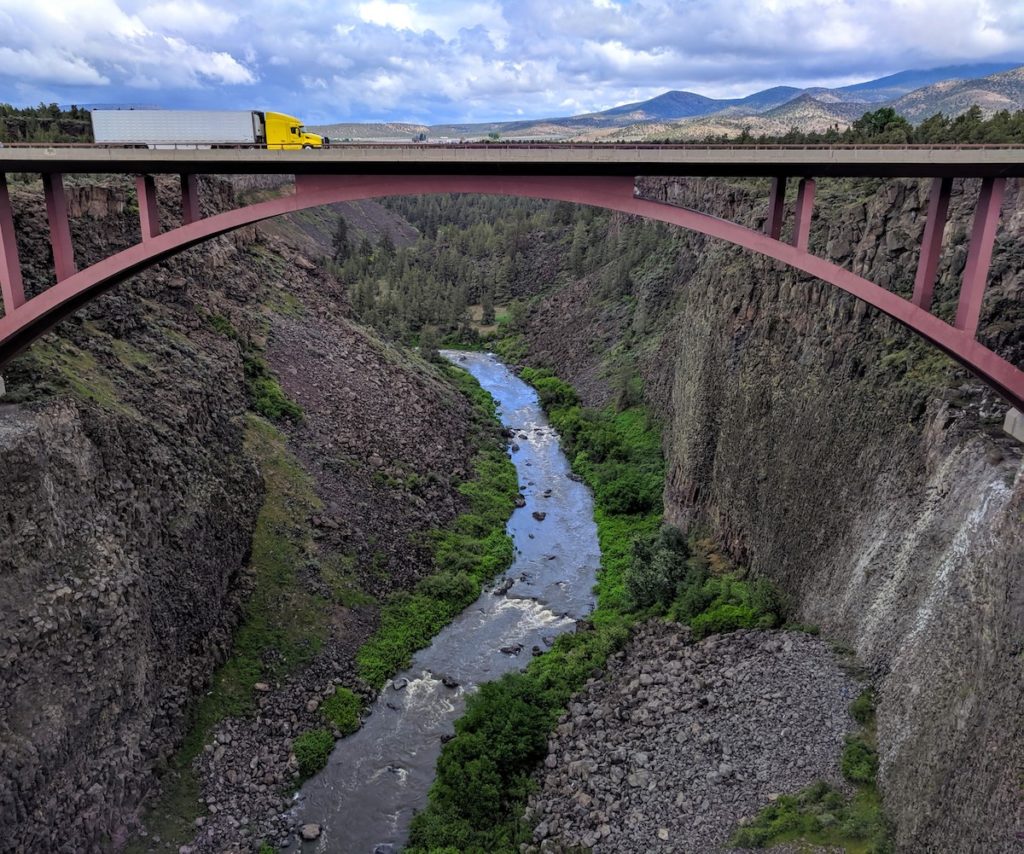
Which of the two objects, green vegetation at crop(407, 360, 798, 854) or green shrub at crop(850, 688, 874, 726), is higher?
green shrub at crop(850, 688, 874, 726)

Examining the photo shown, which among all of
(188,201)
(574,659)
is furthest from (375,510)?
(188,201)

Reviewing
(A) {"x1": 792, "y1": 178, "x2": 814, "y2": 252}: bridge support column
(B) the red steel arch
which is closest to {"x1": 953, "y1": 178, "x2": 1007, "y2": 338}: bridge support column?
(B) the red steel arch

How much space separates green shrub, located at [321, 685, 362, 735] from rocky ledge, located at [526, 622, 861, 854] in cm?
598

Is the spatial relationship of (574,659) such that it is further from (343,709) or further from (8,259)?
(8,259)

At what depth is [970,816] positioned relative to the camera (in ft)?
36.3

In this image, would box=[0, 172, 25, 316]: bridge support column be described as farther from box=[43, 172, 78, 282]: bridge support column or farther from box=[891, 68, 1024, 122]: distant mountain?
box=[891, 68, 1024, 122]: distant mountain

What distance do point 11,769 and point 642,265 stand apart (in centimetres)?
5794

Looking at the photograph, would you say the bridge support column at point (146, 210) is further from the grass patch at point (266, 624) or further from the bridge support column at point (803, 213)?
the bridge support column at point (803, 213)

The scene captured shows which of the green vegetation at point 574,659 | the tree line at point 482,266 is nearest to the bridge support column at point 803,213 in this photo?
the green vegetation at point 574,659

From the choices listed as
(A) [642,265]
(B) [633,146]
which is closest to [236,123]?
(B) [633,146]

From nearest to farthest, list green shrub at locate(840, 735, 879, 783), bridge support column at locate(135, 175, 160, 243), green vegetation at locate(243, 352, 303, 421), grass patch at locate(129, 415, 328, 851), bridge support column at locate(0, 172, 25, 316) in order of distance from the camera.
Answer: green shrub at locate(840, 735, 879, 783) → bridge support column at locate(0, 172, 25, 316) → bridge support column at locate(135, 175, 160, 243) → grass patch at locate(129, 415, 328, 851) → green vegetation at locate(243, 352, 303, 421)

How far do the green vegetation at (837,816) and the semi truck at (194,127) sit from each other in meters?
20.5

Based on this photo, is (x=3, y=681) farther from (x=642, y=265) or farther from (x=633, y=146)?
(x=642, y=265)

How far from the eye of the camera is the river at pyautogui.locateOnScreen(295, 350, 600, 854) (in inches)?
738
